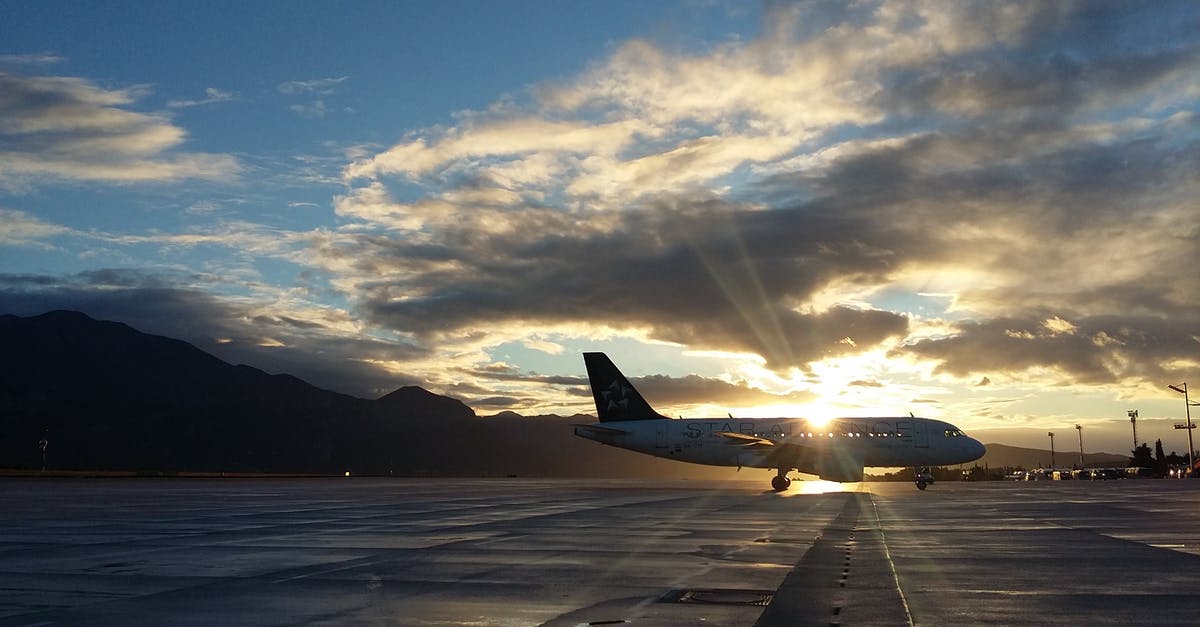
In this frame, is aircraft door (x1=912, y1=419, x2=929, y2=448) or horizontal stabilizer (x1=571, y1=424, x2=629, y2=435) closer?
aircraft door (x1=912, y1=419, x2=929, y2=448)

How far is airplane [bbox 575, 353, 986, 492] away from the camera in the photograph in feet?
208

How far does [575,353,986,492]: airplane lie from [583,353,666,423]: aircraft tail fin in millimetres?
4817

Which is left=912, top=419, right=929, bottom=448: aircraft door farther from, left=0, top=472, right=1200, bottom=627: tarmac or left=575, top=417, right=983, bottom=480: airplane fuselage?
left=0, top=472, right=1200, bottom=627: tarmac

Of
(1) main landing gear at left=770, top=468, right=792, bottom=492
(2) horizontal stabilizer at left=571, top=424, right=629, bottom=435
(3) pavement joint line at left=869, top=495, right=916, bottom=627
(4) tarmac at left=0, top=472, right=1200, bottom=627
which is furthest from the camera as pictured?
(2) horizontal stabilizer at left=571, top=424, right=629, bottom=435

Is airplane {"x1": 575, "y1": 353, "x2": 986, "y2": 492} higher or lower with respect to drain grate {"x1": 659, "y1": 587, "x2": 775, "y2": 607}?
higher

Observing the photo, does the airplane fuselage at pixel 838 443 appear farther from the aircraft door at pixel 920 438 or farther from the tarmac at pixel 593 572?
the tarmac at pixel 593 572

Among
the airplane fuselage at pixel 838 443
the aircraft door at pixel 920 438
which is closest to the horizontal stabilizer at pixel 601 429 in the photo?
the airplane fuselage at pixel 838 443

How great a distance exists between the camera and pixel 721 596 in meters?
10.5

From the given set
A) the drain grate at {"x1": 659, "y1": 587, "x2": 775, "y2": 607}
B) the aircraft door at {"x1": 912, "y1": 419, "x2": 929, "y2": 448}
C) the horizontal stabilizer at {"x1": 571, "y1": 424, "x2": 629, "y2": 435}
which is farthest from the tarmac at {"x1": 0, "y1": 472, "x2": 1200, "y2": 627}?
the horizontal stabilizer at {"x1": 571, "y1": 424, "x2": 629, "y2": 435}

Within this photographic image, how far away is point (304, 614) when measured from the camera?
356 inches

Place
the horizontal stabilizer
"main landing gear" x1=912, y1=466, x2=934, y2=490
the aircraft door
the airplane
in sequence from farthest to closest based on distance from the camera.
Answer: the horizontal stabilizer
the aircraft door
the airplane
"main landing gear" x1=912, y1=466, x2=934, y2=490

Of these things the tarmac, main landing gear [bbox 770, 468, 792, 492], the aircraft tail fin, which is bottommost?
the tarmac

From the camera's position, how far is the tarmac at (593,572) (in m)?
9.20

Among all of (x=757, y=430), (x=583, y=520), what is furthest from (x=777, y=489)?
(x=583, y=520)
